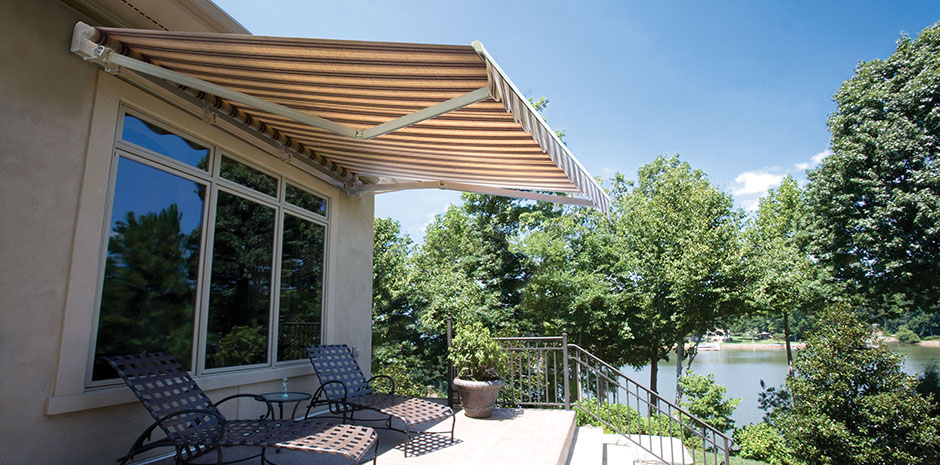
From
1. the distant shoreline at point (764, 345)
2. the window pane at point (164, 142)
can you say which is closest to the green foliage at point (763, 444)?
the distant shoreline at point (764, 345)

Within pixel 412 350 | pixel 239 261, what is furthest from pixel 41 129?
pixel 412 350

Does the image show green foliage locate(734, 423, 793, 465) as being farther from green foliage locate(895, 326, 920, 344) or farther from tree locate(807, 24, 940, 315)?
green foliage locate(895, 326, 920, 344)

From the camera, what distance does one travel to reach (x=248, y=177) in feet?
15.8

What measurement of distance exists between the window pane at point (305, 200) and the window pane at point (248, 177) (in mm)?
258

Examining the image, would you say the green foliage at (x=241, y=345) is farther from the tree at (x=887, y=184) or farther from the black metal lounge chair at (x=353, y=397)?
the tree at (x=887, y=184)

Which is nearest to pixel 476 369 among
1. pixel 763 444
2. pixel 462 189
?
pixel 462 189

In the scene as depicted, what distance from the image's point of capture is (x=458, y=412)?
19.7 ft

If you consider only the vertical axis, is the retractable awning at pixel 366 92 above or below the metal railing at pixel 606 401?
above

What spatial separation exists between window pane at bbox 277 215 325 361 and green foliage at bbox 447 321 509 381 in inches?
70.2

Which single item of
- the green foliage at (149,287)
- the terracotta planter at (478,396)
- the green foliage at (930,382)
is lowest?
the green foliage at (930,382)

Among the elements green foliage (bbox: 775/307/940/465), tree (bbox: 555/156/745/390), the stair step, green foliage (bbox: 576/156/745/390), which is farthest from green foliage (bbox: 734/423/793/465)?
the stair step

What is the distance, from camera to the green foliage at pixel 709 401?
48.0 ft

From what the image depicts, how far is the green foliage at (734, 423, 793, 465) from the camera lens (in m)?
13.0

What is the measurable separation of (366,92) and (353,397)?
3154 millimetres
